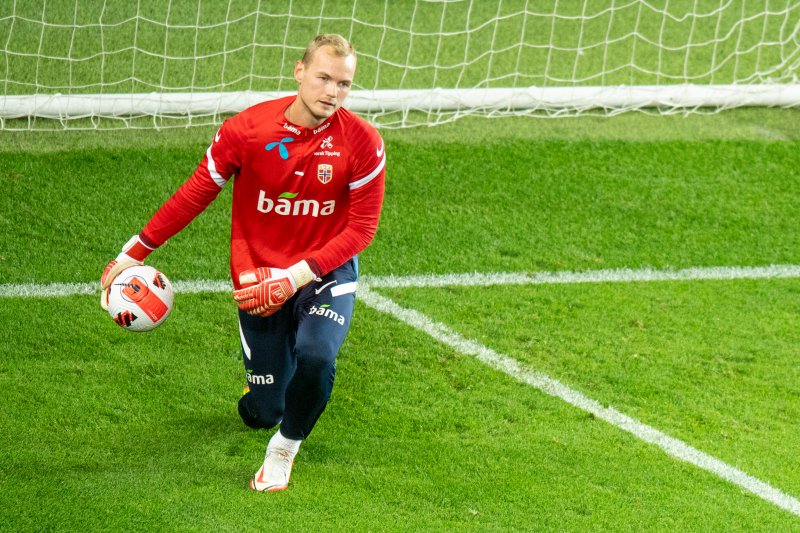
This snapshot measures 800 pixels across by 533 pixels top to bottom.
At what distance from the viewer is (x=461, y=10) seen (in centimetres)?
946

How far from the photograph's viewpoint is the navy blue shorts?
4414 mm

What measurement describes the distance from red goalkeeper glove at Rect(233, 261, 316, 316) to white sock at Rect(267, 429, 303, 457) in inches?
21.2

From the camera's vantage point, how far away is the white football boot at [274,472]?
15.0 feet

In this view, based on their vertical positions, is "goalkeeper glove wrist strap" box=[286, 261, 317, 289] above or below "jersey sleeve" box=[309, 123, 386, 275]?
below

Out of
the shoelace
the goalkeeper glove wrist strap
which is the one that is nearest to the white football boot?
the shoelace

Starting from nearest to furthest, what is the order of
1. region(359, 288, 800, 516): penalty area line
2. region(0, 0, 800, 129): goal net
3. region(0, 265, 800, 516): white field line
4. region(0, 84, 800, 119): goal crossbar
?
region(359, 288, 800, 516): penalty area line, region(0, 265, 800, 516): white field line, region(0, 84, 800, 119): goal crossbar, region(0, 0, 800, 129): goal net

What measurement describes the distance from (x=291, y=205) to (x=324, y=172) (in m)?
0.20

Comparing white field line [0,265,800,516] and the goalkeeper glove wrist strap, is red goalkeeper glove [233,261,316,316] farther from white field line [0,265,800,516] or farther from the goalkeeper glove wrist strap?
white field line [0,265,800,516]

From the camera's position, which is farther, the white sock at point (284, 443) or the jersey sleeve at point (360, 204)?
the white sock at point (284, 443)

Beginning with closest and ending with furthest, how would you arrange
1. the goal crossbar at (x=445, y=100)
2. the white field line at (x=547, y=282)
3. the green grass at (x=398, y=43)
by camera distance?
the white field line at (x=547, y=282)
the goal crossbar at (x=445, y=100)
the green grass at (x=398, y=43)

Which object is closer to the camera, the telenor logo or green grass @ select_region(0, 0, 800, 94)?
the telenor logo

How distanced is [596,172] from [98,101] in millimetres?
3452

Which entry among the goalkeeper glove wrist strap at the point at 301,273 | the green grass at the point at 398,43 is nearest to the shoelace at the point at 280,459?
the goalkeeper glove wrist strap at the point at 301,273

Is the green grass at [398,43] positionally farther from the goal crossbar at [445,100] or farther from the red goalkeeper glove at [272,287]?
the red goalkeeper glove at [272,287]
